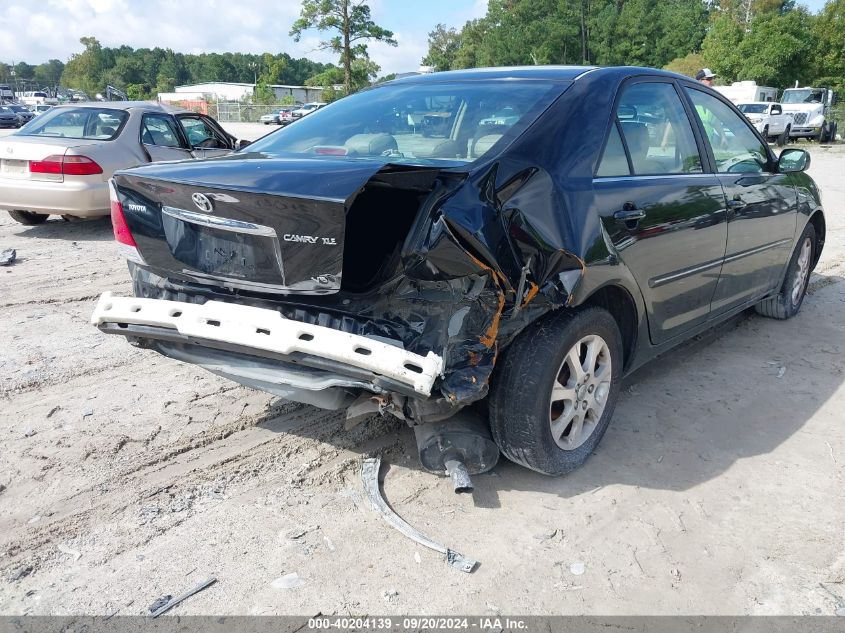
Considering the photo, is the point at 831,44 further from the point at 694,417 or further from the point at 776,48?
the point at 694,417

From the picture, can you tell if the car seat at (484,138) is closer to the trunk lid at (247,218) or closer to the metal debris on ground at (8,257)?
the trunk lid at (247,218)

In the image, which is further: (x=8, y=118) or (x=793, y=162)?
(x=8, y=118)

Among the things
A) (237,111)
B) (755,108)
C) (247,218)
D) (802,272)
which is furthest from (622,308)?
(237,111)

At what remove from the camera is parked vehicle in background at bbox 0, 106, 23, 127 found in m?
39.6

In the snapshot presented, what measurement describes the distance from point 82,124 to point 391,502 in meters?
7.53

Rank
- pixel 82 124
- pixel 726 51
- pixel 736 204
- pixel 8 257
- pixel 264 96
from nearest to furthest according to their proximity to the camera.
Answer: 1. pixel 736 204
2. pixel 8 257
3. pixel 82 124
4. pixel 726 51
5. pixel 264 96

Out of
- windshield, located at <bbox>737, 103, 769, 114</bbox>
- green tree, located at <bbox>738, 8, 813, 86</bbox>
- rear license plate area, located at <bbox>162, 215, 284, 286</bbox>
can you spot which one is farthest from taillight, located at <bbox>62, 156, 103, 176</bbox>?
green tree, located at <bbox>738, 8, 813, 86</bbox>

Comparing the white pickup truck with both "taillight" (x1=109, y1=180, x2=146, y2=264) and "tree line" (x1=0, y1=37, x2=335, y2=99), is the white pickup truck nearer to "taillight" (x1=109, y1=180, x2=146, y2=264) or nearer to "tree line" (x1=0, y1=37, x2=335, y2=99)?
"taillight" (x1=109, y1=180, x2=146, y2=264)

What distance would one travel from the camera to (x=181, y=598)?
2.44 meters

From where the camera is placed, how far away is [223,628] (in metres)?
2.31

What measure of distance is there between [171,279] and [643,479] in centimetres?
235

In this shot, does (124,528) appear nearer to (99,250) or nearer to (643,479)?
(643,479)

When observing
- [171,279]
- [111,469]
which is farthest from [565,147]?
[111,469]

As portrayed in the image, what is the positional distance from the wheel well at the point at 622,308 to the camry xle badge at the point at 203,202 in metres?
1.67
